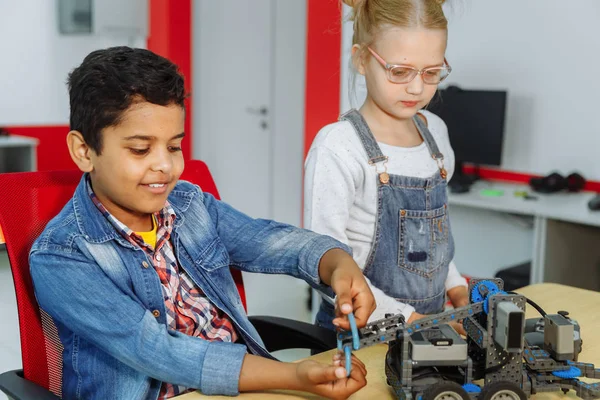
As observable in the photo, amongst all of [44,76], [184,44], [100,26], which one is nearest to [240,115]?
[184,44]

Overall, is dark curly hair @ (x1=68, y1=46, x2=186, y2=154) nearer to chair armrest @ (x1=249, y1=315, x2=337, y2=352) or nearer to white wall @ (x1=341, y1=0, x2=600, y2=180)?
chair armrest @ (x1=249, y1=315, x2=337, y2=352)

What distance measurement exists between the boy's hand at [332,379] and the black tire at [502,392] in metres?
0.17

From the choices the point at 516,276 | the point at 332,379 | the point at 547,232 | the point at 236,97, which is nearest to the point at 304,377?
the point at 332,379

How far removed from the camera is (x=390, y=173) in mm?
1587

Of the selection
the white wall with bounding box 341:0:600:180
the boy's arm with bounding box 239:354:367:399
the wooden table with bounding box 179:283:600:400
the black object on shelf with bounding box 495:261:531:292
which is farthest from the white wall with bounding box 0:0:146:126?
the boy's arm with bounding box 239:354:367:399

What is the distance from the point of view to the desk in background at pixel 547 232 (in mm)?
3115

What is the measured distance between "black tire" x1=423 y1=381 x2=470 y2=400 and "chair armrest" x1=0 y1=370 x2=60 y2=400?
23.1 inches

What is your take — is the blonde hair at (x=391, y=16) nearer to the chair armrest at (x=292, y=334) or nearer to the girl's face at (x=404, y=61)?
the girl's face at (x=404, y=61)

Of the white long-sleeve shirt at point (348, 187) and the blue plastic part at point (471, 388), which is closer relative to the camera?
the blue plastic part at point (471, 388)

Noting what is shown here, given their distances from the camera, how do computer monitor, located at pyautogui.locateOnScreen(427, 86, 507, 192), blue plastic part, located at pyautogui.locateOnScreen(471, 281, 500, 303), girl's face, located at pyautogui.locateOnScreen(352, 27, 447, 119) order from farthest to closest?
computer monitor, located at pyautogui.locateOnScreen(427, 86, 507, 192) → girl's face, located at pyautogui.locateOnScreen(352, 27, 447, 119) → blue plastic part, located at pyautogui.locateOnScreen(471, 281, 500, 303)

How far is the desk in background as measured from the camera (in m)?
3.12

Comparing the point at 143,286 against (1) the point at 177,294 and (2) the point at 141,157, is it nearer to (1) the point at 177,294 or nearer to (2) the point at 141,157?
(1) the point at 177,294

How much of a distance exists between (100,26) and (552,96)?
10.6 feet

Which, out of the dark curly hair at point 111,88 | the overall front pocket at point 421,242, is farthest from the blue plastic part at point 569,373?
the dark curly hair at point 111,88
